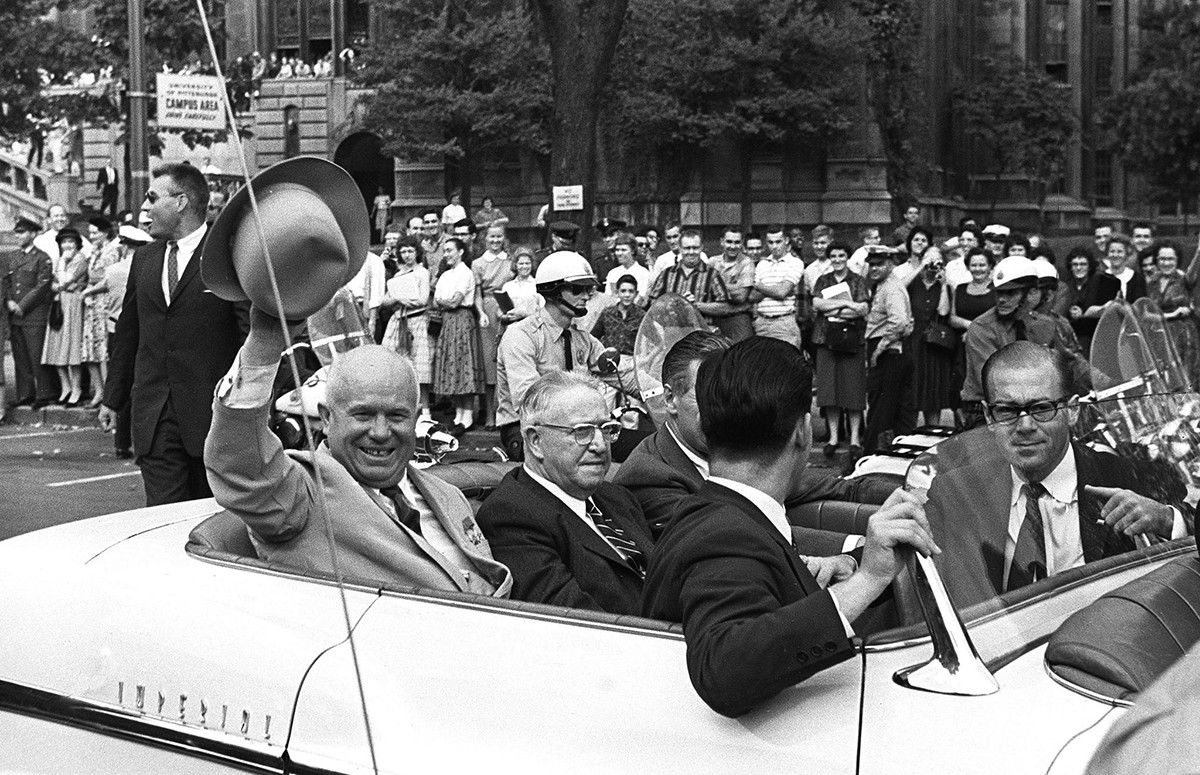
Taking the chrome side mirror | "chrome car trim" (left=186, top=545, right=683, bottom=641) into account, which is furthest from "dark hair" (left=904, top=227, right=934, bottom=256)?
the chrome side mirror

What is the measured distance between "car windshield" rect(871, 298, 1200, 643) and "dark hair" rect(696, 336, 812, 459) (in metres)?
0.24

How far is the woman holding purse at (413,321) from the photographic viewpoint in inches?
611

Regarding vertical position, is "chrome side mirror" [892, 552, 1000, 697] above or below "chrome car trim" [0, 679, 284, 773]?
above

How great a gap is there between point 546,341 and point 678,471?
14.3ft

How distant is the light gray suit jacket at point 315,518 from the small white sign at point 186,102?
1157 cm

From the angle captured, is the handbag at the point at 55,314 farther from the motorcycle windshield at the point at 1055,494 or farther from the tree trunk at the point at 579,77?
the motorcycle windshield at the point at 1055,494

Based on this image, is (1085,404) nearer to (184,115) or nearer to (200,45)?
(184,115)

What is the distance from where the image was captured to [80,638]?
3318 millimetres

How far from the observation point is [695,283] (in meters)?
14.6

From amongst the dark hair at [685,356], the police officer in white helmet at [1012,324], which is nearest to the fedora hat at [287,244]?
the dark hair at [685,356]

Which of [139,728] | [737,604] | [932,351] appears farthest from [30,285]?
[737,604]

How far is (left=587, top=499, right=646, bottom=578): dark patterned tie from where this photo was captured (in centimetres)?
437

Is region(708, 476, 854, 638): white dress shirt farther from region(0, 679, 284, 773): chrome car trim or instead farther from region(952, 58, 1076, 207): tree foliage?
region(952, 58, 1076, 207): tree foliage

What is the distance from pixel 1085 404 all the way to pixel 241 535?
1.81 metres
